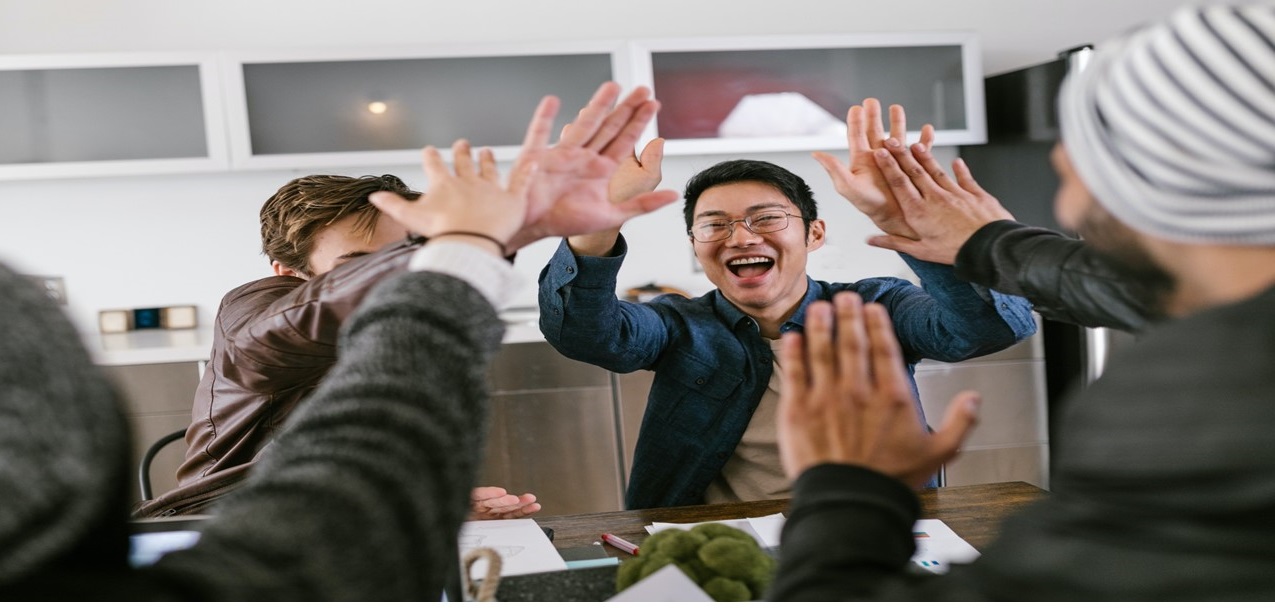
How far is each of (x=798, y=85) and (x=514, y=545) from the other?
2958 millimetres

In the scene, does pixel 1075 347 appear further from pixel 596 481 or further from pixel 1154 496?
pixel 1154 496

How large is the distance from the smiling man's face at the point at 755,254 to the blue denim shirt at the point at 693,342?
42 mm

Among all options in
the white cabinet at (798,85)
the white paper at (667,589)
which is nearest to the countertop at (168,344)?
the white cabinet at (798,85)

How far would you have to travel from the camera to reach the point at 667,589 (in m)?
1.14

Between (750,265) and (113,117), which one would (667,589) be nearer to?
(750,265)

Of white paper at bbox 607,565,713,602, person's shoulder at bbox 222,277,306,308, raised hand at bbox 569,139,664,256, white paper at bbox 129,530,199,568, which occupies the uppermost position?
raised hand at bbox 569,139,664,256

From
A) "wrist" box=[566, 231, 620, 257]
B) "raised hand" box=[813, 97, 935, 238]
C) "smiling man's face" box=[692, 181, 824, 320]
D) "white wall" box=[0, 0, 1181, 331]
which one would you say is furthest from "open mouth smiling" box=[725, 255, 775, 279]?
"white wall" box=[0, 0, 1181, 331]

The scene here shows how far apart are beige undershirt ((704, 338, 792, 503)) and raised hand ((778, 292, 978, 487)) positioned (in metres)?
1.16

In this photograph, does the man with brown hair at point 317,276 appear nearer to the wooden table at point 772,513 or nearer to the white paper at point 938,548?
the wooden table at point 772,513

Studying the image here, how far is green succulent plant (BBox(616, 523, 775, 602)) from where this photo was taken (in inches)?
45.0

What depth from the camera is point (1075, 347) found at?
4.01m

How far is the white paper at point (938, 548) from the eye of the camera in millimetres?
1336

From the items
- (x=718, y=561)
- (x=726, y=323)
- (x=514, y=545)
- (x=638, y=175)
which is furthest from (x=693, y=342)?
(x=718, y=561)

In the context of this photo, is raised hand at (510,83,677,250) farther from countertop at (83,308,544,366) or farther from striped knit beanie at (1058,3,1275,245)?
countertop at (83,308,544,366)
